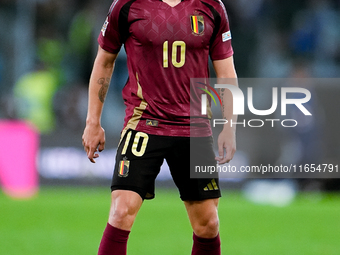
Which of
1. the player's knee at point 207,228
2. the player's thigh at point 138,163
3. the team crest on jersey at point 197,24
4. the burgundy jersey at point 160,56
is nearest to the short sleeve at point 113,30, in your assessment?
the burgundy jersey at point 160,56

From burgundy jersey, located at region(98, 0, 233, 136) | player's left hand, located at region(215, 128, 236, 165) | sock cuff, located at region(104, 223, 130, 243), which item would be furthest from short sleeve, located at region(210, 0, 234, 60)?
sock cuff, located at region(104, 223, 130, 243)

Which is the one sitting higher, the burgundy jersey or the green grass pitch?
the burgundy jersey

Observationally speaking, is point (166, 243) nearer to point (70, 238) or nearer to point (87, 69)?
point (70, 238)

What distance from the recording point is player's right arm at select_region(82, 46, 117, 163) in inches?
171

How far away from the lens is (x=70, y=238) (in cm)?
728

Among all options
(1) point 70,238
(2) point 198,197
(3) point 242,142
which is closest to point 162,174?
(3) point 242,142

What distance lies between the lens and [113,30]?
4.34 metres

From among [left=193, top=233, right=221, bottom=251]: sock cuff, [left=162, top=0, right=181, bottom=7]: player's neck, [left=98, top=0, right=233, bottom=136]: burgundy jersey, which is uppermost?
[left=162, top=0, right=181, bottom=7]: player's neck

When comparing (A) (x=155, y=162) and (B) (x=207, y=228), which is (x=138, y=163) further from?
(B) (x=207, y=228)

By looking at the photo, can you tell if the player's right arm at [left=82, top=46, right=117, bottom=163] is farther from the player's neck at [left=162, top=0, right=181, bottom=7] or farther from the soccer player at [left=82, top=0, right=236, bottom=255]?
the player's neck at [left=162, top=0, right=181, bottom=7]

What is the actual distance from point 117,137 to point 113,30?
6.51 meters

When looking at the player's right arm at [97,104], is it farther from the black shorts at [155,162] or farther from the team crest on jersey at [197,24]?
the team crest on jersey at [197,24]

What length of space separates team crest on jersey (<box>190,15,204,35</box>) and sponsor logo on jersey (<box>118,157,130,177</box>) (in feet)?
3.04

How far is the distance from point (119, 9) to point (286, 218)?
539 centimetres
